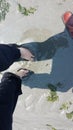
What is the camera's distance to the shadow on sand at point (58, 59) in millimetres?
2760

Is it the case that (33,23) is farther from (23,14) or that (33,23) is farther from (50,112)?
(50,112)

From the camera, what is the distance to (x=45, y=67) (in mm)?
2830

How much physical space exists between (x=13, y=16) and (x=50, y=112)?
0.90 metres

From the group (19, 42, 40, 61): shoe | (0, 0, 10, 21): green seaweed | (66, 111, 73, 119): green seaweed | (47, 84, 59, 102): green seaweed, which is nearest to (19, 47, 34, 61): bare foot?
(19, 42, 40, 61): shoe

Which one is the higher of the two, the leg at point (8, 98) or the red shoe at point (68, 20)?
the red shoe at point (68, 20)

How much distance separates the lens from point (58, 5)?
109 inches

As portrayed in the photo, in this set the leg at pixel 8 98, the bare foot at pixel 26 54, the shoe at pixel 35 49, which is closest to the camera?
the leg at pixel 8 98

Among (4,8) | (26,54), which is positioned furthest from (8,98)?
(4,8)

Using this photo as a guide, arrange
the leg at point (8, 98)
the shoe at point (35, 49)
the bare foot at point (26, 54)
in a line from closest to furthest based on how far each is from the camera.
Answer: the leg at point (8, 98) < the bare foot at point (26, 54) < the shoe at point (35, 49)

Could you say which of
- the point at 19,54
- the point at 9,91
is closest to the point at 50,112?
the point at 19,54

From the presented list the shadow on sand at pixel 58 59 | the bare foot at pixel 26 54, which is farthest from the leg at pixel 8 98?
the shadow on sand at pixel 58 59

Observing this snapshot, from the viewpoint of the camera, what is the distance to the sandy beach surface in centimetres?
277

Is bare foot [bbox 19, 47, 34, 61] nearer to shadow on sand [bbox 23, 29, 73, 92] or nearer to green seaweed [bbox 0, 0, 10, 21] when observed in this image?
shadow on sand [bbox 23, 29, 73, 92]

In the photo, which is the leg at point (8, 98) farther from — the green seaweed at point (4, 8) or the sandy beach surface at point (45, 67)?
the green seaweed at point (4, 8)
